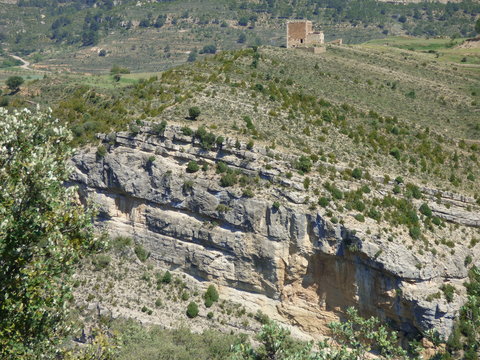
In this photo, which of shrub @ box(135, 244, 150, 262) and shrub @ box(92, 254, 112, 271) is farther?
shrub @ box(135, 244, 150, 262)

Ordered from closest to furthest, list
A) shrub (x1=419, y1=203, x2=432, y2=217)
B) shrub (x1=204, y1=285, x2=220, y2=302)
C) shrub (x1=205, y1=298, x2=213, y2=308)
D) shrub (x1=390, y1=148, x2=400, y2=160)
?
1. shrub (x1=205, y1=298, x2=213, y2=308)
2. shrub (x1=419, y1=203, x2=432, y2=217)
3. shrub (x1=204, y1=285, x2=220, y2=302)
4. shrub (x1=390, y1=148, x2=400, y2=160)

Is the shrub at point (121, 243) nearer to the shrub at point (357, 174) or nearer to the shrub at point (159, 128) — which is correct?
the shrub at point (159, 128)

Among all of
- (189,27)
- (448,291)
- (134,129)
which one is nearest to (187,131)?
(134,129)

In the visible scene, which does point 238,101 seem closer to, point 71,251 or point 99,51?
point 71,251

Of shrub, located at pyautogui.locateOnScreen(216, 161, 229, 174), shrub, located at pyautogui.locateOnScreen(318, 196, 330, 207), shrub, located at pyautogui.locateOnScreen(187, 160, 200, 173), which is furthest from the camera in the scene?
shrub, located at pyautogui.locateOnScreen(187, 160, 200, 173)

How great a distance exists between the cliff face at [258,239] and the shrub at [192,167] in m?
0.38

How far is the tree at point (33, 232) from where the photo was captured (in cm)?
1407

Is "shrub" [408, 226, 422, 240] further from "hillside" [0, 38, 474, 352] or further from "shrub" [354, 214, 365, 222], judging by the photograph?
"shrub" [354, 214, 365, 222]

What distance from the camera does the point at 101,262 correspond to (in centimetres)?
3847

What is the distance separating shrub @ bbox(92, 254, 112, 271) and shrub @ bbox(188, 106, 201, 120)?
1268 centimetres

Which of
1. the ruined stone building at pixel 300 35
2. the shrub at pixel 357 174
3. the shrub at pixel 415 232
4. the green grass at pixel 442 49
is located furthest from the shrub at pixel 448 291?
the green grass at pixel 442 49

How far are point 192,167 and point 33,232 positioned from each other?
2487 cm

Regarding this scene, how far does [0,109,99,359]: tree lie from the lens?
46.2 feet

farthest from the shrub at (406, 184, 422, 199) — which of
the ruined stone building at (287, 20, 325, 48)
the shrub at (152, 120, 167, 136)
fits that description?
the ruined stone building at (287, 20, 325, 48)
